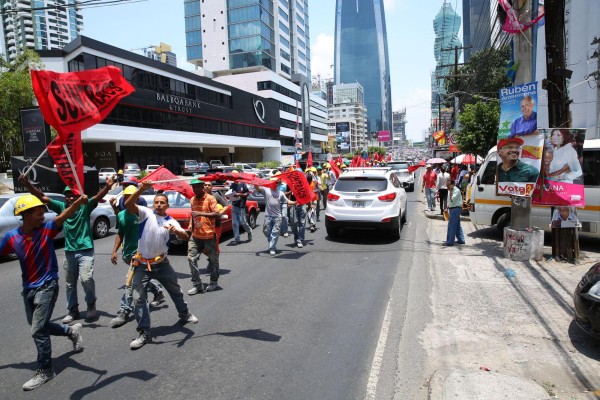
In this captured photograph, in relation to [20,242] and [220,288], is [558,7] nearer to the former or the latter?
[220,288]

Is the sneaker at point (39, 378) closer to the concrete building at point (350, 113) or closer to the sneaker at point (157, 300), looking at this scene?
the sneaker at point (157, 300)

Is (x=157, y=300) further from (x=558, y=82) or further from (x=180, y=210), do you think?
(x=558, y=82)

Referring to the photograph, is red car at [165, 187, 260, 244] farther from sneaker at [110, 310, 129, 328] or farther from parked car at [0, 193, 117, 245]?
sneaker at [110, 310, 129, 328]

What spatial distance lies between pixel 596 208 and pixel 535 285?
3.18 meters

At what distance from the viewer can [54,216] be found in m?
9.77

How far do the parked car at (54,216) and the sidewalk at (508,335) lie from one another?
28.0 feet

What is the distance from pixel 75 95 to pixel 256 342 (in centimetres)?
323

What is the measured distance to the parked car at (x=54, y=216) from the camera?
9.10 meters

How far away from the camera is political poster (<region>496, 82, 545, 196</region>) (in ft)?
25.3

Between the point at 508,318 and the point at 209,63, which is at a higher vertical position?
the point at 209,63

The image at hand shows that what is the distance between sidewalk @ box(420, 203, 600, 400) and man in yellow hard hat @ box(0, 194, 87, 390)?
3616mm

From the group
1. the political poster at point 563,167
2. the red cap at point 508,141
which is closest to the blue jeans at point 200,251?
the red cap at point 508,141

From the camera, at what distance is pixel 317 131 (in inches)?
4311

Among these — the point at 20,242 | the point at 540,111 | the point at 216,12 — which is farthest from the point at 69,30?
the point at 20,242
